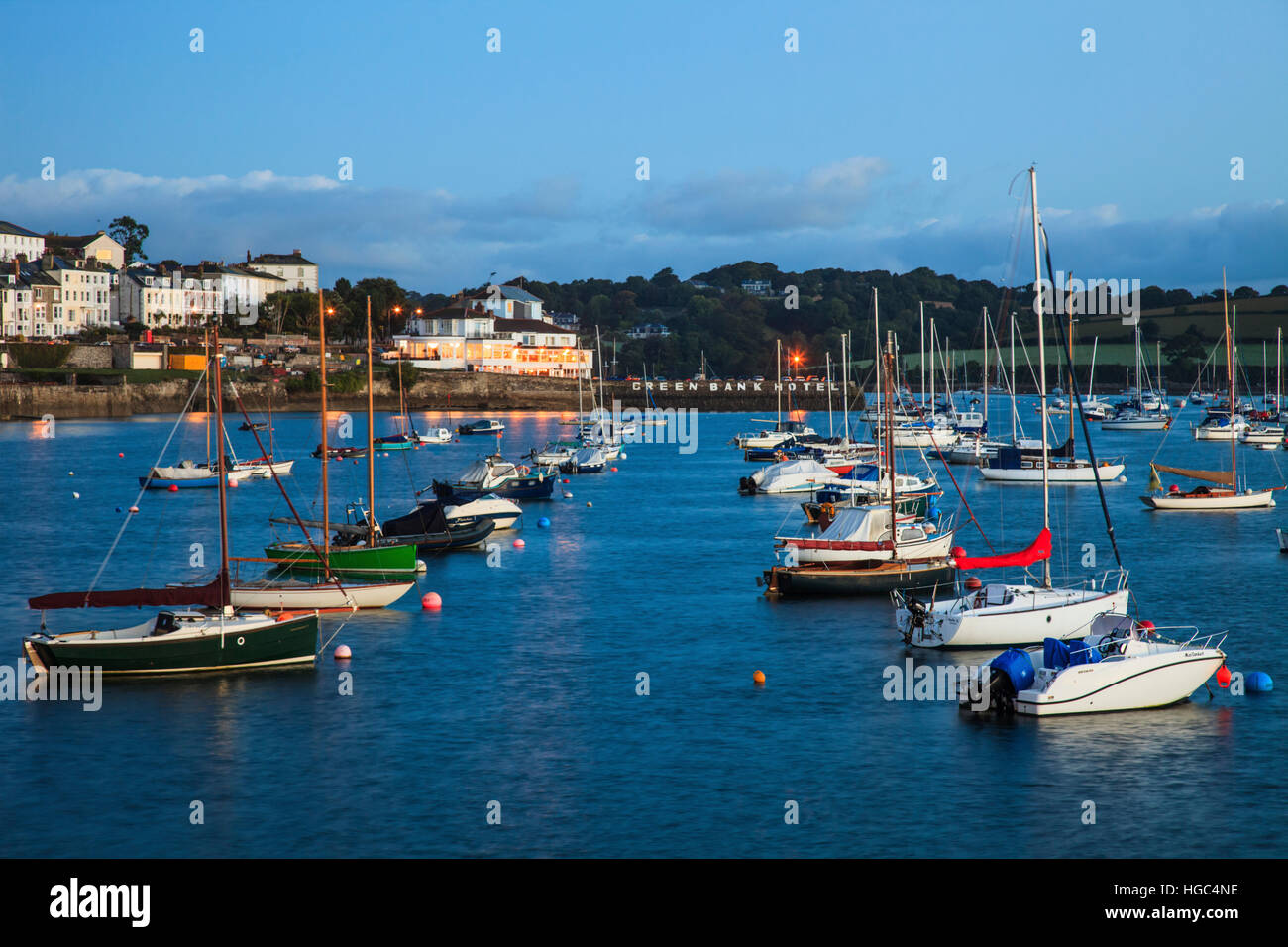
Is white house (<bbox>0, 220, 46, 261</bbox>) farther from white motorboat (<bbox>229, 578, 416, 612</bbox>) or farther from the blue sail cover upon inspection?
the blue sail cover

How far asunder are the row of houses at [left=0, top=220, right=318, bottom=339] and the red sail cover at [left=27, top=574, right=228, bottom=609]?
488ft

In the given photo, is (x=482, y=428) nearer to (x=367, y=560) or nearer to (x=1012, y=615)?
(x=367, y=560)

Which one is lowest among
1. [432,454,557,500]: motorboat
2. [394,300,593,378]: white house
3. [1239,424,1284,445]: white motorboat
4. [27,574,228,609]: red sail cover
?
[27,574,228,609]: red sail cover

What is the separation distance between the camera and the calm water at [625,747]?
62.6 ft

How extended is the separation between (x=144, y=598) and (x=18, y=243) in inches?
6916

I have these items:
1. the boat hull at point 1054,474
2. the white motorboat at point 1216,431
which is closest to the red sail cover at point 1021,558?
the boat hull at point 1054,474

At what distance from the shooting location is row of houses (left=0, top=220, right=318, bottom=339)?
164625 millimetres

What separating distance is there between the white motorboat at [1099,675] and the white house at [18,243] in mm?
180490

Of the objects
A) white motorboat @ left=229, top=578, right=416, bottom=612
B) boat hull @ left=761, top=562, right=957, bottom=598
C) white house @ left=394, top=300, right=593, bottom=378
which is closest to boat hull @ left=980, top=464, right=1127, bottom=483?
boat hull @ left=761, top=562, right=957, bottom=598

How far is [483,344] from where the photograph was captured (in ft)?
594
